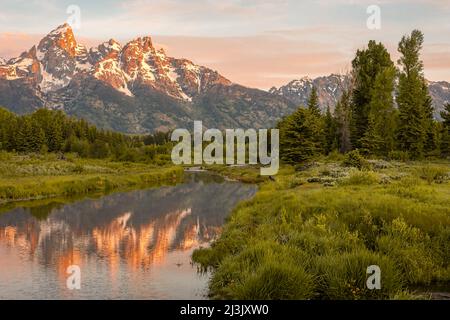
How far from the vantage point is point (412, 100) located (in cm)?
6575

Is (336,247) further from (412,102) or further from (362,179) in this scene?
(412,102)

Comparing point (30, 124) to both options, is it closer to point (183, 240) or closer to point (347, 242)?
point (183, 240)

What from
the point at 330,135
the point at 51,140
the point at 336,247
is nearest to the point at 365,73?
the point at 330,135

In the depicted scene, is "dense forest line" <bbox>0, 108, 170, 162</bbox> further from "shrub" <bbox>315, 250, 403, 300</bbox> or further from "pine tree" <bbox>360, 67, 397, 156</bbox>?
"shrub" <bbox>315, 250, 403, 300</bbox>

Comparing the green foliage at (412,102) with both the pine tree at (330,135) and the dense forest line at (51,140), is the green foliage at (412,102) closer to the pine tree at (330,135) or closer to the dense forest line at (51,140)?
the pine tree at (330,135)

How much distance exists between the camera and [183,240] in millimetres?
30812

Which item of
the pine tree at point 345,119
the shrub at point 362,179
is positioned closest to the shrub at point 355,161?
the shrub at point 362,179

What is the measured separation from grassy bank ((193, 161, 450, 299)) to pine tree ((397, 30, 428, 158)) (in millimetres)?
35677

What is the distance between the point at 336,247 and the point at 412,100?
51.6m

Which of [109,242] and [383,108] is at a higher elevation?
[383,108]

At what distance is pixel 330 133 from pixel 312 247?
64.1 metres

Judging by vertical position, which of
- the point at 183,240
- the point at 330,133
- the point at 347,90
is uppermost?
the point at 347,90
